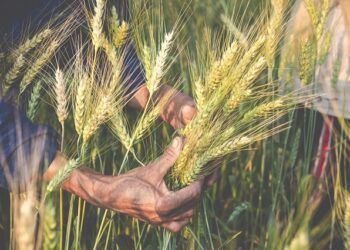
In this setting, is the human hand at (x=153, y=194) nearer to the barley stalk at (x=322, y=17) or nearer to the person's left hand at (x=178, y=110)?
the person's left hand at (x=178, y=110)

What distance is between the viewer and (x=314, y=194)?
1233 mm

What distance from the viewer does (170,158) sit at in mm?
894

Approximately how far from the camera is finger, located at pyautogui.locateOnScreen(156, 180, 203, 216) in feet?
2.90

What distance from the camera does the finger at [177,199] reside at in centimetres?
88

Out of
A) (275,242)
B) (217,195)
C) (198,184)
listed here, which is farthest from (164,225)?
(217,195)

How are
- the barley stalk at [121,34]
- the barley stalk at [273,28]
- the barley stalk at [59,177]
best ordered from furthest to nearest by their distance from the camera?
the barley stalk at [273,28]
the barley stalk at [121,34]
the barley stalk at [59,177]

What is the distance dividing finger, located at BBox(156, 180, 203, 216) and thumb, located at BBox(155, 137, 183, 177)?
4 cm

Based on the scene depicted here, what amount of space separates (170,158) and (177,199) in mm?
60

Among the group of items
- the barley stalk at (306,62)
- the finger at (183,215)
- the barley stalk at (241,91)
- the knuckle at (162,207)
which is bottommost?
the finger at (183,215)

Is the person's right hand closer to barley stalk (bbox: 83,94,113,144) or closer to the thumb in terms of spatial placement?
the thumb

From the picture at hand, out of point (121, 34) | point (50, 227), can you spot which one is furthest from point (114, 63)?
point (50, 227)

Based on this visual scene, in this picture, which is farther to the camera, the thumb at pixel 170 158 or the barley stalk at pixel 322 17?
the barley stalk at pixel 322 17

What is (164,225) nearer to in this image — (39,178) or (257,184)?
(39,178)

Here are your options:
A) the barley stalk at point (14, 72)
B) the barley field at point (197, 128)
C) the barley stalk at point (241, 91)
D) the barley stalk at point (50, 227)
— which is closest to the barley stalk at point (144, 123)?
the barley field at point (197, 128)
